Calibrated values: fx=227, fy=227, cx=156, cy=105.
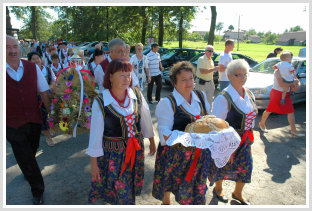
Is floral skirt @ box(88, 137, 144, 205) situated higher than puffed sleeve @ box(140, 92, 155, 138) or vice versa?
puffed sleeve @ box(140, 92, 155, 138)

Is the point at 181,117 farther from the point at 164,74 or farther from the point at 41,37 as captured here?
the point at 41,37

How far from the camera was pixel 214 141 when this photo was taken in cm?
202

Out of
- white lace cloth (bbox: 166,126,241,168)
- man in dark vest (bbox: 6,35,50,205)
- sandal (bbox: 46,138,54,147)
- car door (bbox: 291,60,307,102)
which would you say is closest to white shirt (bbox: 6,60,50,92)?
man in dark vest (bbox: 6,35,50,205)

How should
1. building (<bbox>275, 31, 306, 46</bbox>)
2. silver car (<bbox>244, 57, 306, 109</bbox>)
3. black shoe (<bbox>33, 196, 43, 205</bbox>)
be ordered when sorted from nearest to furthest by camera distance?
black shoe (<bbox>33, 196, 43, 205</bbox>), silver car (<bbox>244, 57, 306, 109</bbox>), building (<bbox>275, 31, 306, 46</bbox>)

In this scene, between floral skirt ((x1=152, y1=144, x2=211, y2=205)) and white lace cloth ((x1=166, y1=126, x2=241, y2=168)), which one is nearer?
→ white lace cloth ((x1=166, y1=126, x2=241, y2=168))

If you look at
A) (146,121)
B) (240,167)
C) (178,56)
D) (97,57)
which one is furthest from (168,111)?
(178,56)

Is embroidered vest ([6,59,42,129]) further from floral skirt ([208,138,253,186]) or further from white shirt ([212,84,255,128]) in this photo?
floral skirt ([208,138,253,186])

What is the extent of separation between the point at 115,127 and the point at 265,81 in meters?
6.17

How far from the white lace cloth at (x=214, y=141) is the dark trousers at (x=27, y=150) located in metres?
1.91

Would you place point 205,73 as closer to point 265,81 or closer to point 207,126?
point 265,81

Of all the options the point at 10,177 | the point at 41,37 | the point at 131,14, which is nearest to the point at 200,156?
the point at 10,177

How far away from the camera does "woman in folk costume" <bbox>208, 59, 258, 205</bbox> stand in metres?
2.68

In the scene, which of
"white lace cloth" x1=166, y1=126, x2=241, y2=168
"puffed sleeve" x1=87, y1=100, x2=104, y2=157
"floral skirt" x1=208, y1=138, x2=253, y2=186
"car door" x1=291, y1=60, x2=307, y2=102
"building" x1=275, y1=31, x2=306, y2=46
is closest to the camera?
"white lace cloth" x1=166, y1=126, x2=241, y2=168

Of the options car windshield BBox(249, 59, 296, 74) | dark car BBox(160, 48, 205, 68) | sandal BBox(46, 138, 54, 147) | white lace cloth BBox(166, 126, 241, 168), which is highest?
dark car BBox(160, 48, 205, 68)
